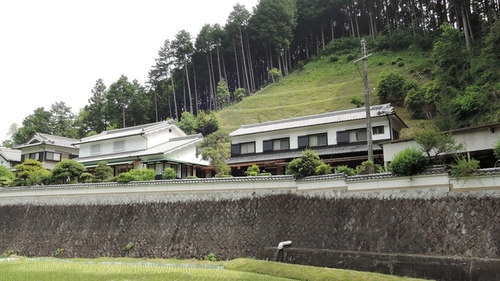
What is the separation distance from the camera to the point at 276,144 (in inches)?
1185

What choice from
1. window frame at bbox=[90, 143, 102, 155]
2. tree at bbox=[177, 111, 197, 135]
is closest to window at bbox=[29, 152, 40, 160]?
window frame at bbox=[90, 143, 102, 155]

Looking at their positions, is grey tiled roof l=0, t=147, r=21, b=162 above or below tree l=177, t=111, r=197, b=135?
below

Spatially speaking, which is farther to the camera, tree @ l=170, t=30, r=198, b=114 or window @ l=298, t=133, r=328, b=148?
tree @ l=170, t=30, r=198, b=114

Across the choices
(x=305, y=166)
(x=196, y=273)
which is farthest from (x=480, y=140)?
(x=196, y=273)

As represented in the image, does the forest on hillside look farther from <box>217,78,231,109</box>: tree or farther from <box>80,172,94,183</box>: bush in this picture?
<box>80,172,94,183</box>: bush

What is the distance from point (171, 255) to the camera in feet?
58.1

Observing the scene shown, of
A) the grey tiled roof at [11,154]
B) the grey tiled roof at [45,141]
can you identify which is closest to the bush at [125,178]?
the grey tiled roof at [45,141]

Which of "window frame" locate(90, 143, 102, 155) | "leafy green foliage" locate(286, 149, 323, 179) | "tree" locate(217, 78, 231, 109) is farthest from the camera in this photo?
"tree" locate(217, 78, 231, 109)

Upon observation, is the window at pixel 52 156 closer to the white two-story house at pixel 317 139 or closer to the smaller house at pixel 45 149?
the smaller house at pixel 45 149

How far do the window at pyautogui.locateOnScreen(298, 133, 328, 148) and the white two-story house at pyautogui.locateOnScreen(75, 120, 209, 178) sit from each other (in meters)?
10.0

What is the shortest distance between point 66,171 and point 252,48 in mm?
50603

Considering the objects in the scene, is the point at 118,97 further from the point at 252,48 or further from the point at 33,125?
the point at 252,48

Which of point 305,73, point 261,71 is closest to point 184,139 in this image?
point 305,73

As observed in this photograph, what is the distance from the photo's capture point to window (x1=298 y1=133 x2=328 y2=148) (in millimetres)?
28547
